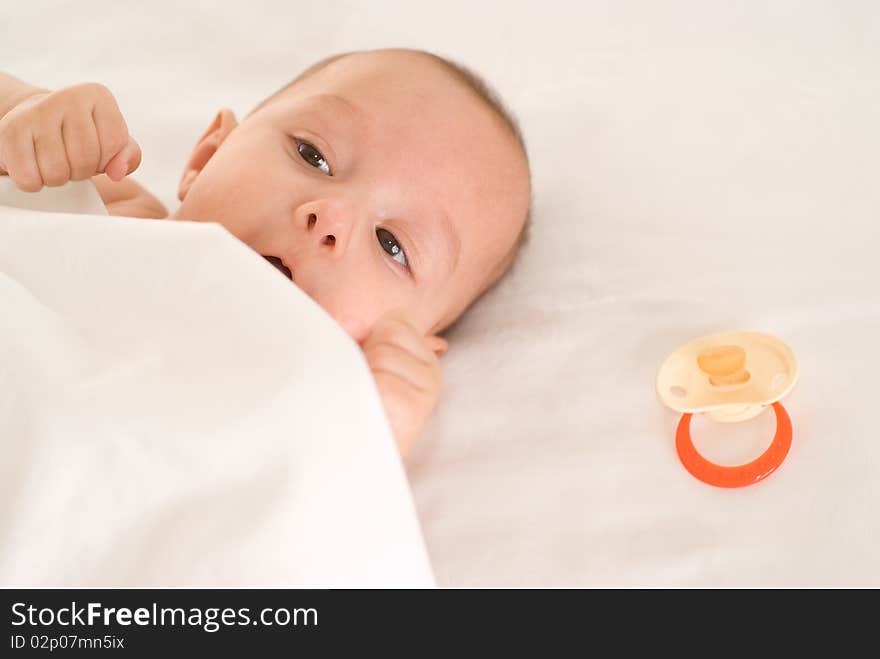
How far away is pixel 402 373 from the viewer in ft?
3.79

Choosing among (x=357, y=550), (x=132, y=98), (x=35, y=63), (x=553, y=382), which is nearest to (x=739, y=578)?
(x=553, y=382)

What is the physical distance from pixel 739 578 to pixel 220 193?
0.74 metres

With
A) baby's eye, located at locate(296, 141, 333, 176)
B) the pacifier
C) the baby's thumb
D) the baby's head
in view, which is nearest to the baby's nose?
the baby's head

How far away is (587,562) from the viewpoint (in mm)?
1223

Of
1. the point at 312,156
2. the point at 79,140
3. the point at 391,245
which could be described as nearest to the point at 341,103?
the point at 312,156

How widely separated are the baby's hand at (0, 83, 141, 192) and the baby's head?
12 cm

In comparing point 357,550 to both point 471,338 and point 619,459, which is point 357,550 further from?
point 471,338

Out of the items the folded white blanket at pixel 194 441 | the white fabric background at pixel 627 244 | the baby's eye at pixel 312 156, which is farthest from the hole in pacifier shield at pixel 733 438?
the baby's eye at pixel 312 156

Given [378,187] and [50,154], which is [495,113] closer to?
[378,187]

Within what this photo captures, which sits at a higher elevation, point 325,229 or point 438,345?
point 325,229

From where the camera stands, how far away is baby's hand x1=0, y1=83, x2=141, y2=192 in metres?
1.27

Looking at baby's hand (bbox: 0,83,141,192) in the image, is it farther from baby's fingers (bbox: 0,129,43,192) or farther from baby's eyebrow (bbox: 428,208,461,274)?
baby's eyebrow (bbox: 428,208,461,274)

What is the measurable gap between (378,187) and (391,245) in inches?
3.0

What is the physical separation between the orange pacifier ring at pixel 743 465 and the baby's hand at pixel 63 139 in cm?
75
